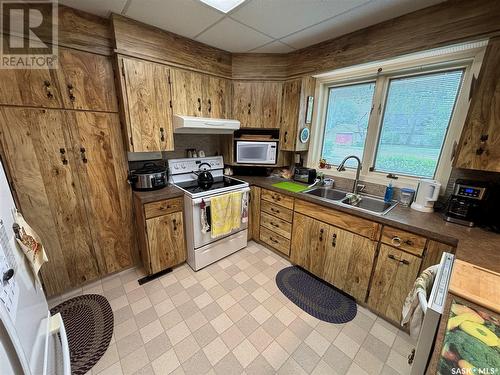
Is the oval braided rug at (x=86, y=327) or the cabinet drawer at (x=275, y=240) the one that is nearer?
the oval braided rug at (x=86, y=327)

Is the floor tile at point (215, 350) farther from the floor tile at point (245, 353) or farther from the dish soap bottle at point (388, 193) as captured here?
the dish soap bottle at point (388, 193)

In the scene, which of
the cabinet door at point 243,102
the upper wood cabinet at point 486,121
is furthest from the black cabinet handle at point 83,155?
the upper wood cabinet at point 486,121

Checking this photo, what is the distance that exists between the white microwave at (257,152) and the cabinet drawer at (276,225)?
28.4 inches

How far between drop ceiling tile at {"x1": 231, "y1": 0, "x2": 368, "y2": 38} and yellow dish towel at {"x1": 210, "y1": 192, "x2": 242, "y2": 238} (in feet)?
5.31

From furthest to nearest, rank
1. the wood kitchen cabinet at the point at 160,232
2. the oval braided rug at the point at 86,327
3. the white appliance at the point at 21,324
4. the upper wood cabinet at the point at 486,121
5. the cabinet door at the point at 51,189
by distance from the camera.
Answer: the wood kitchen cabinet at the point at 160,232, the cabinet door at the point at 51,189, the oval braided rug at the point at 86,327, the upper wood cabinet at the point at 486,121, the white appliance at the point at 21,324

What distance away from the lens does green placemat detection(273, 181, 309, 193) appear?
86.7 inches

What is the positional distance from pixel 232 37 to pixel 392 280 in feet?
8.73

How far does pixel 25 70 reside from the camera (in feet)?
4.68

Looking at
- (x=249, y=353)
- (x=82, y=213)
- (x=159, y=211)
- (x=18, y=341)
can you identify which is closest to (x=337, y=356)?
(x=249, y=353)

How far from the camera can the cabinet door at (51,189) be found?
4.80 ft

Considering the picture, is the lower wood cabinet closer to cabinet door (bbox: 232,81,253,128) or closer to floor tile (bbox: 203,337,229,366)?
floor tile (bbox: 203,337,229,366)

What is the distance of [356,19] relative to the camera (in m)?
1.62

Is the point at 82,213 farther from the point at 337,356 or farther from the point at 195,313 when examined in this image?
the point at 337,356

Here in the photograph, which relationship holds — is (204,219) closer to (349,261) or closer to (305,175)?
(305,175)
